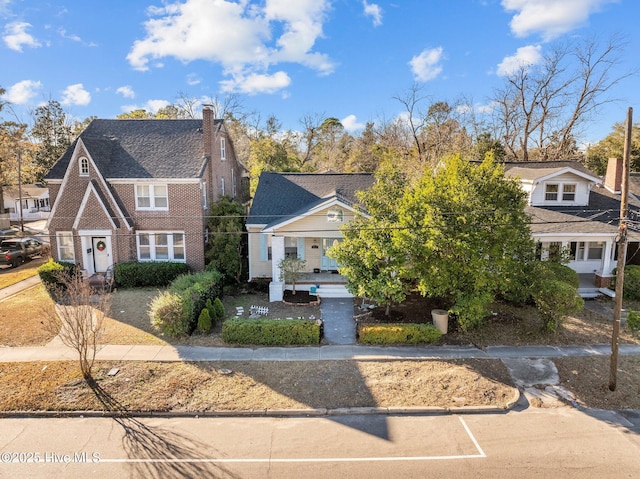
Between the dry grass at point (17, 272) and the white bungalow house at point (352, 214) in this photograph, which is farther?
the dry grass at point (17, 272)

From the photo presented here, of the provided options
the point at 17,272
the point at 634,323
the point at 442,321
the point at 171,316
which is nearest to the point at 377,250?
the point at 442,321

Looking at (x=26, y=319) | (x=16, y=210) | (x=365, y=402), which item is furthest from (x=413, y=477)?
(x=16, y=210)

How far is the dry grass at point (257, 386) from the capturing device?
41.8ft

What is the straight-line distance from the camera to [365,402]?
12805 mm

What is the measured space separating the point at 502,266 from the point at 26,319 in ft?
67.1

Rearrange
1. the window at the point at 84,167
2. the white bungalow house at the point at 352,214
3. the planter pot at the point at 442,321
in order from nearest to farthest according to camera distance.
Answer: the planter pot at the point at 442,321 < the white bungalow house at the point at 352,214 < the window at the point at 84,167

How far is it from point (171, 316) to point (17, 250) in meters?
20.9

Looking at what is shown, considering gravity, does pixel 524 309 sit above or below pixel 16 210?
below

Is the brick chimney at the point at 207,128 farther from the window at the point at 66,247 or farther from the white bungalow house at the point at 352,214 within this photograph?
the window at the point at 66,247

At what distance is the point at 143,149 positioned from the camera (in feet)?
85.5

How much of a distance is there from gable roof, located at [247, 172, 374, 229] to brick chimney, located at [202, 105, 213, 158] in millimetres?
3804

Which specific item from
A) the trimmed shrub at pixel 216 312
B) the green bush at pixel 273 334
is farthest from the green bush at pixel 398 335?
the trimmed shrub at pixel 216 312

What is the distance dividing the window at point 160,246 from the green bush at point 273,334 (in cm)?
980

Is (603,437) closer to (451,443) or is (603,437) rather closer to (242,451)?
(451,443)
